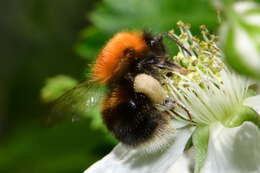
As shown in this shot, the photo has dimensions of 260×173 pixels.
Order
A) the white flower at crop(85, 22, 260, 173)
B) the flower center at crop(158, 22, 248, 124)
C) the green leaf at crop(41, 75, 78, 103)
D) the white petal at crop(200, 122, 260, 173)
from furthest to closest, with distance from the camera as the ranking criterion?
1. the green leaf at crop(41, 75, 78, 103)
2. the flower center at crop(158, 22, 248, 124)
3. the white flower at crop(85, 22, 260, 173)
4. the white petal at crop(200, 122, 260, 173)

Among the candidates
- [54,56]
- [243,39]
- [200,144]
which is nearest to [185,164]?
[200,144]

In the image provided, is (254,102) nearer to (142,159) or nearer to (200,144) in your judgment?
(200,144)

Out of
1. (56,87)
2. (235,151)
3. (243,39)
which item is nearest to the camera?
(243,39)

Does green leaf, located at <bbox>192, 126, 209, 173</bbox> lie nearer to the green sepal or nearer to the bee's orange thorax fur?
the green sepal

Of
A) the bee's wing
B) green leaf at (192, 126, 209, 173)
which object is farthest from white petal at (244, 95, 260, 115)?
the bee's wing

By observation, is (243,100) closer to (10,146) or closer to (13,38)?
(10,146)

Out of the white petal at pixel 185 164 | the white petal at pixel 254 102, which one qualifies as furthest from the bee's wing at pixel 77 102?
the white petal at pixel 254 102

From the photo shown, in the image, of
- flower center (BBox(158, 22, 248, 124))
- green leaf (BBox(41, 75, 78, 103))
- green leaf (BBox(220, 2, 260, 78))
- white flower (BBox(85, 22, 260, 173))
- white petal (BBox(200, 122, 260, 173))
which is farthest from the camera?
green leaf (BBox(41, 75, 78, 103))

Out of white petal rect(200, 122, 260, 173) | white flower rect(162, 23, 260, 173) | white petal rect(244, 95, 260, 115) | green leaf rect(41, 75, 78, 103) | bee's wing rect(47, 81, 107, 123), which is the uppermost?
green leaf rect(41, 75, 78, 103)
